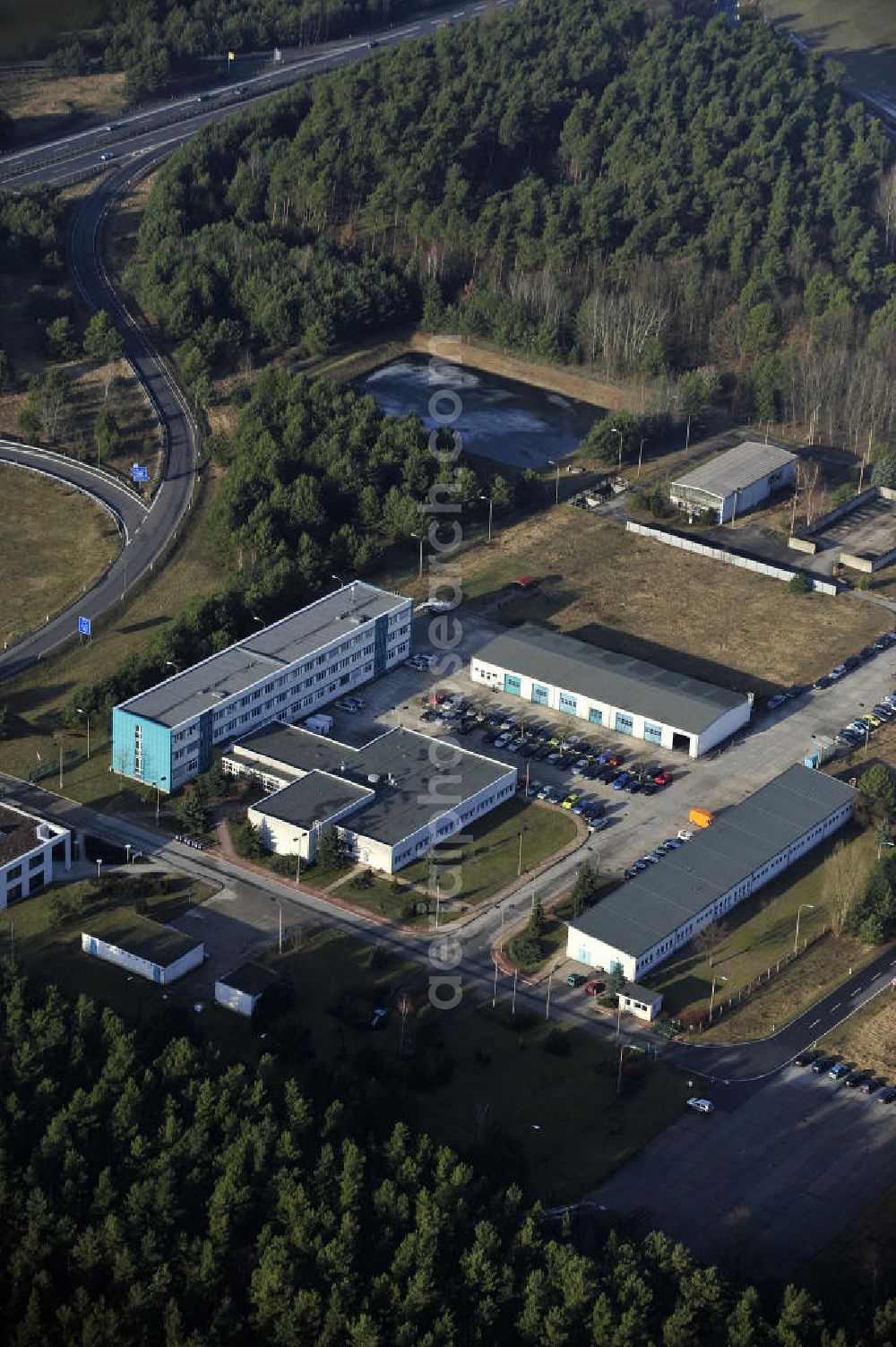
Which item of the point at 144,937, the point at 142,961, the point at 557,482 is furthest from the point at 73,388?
the point at 142,961

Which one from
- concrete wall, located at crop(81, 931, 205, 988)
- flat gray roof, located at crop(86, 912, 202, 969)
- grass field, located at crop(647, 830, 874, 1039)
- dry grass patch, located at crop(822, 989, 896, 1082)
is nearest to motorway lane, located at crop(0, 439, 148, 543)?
flat gray roof, located at crop(86, 912, 202, 969)

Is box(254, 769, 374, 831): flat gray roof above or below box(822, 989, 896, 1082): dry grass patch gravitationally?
above

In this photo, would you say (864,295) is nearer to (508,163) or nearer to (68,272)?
(508,163)

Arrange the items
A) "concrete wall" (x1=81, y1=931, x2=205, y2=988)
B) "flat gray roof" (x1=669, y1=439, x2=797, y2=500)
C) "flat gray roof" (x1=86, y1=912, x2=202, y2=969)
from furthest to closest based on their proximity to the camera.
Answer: "flat gray roof" (x1=669, y1=439, x2=797, y2=500) → "flat gray roof" (x1=86, y1=912, x2=202, y2=969) → "concrete wall" (x1=81, y1=931, x2=205, y2=988)

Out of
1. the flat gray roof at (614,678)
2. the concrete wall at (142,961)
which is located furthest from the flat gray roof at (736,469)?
the concrete wall at (142,961)

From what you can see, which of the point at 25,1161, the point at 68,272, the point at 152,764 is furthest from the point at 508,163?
the point at 25,1161

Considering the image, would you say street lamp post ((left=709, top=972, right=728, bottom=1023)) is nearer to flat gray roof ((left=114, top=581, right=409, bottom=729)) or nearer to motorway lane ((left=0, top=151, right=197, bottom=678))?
flat gray roof ((left=114, top=581, right=409, bottom=729))
